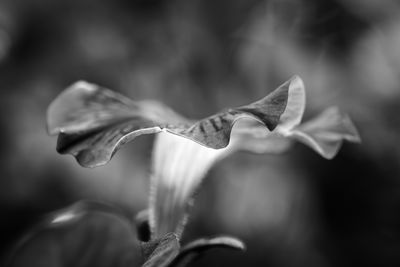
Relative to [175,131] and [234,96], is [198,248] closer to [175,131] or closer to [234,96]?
[175,131]

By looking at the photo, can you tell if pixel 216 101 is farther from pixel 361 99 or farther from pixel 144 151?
pixel 361 99

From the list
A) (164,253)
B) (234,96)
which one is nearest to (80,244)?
(164,253)

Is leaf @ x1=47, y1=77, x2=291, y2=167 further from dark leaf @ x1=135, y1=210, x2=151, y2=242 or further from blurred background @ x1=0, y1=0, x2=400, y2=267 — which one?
blurred background @ x1=0, y1=0, x2=400, y2=267

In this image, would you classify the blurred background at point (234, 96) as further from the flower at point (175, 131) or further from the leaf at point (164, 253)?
the leaf at point (164, 253)

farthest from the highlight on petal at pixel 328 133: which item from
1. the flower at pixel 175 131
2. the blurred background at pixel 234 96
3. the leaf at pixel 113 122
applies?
the blurred background at pixel 234 96

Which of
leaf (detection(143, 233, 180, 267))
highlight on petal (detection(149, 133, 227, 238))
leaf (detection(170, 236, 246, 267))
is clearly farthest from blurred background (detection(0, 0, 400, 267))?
leaf (detection(143, 233, 180, 267))

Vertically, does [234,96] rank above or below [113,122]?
below

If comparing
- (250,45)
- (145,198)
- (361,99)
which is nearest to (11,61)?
(145,198)

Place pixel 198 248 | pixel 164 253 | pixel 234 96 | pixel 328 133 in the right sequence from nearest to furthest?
pixel 164 253 → pixel 198 248 → pixel 328 133 → pixel 234 96
